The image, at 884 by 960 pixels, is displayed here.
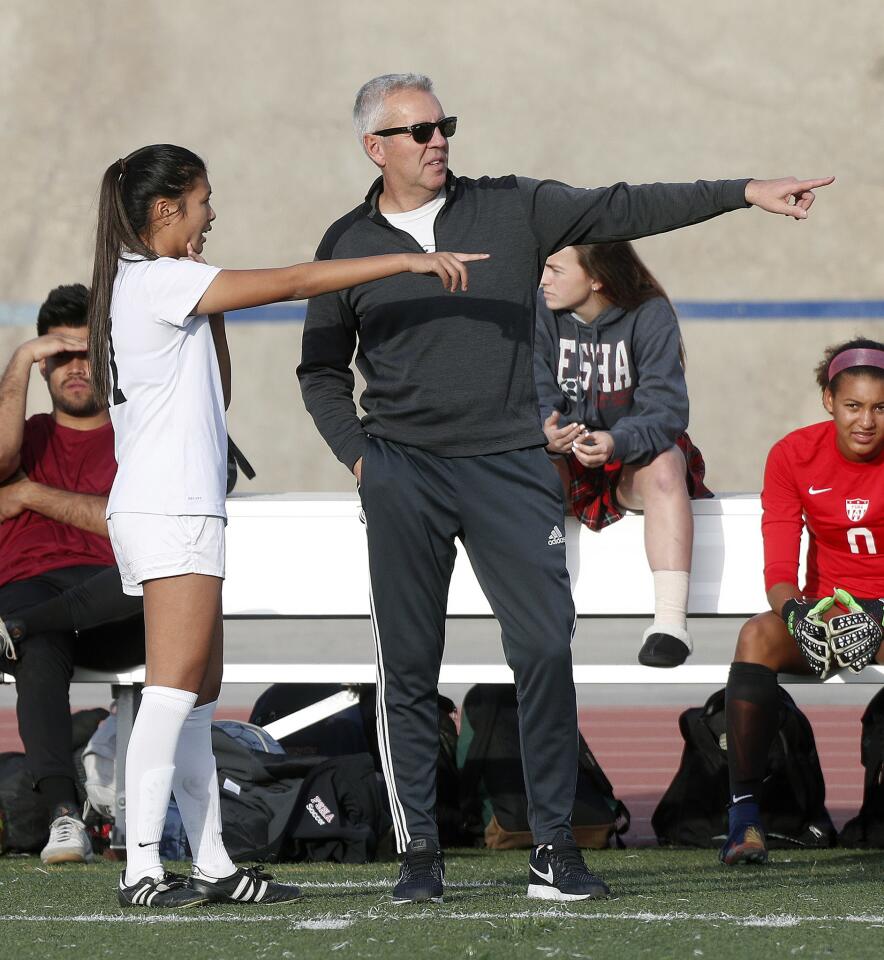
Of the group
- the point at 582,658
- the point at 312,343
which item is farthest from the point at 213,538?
the point at 582,658

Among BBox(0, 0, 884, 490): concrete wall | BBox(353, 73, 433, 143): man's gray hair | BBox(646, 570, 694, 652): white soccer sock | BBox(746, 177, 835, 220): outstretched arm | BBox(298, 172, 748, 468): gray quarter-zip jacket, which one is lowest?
BBox(646, 570, 694, 652): white soccer sock

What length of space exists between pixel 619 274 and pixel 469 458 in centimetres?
152

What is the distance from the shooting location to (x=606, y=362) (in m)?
4.47

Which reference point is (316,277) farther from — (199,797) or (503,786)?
(503,786)

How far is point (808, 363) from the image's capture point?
10.4 meters

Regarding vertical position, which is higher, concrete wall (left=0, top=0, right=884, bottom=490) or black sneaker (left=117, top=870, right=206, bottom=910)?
concrete wall (left=0, top=0, right=884, bottom=490)

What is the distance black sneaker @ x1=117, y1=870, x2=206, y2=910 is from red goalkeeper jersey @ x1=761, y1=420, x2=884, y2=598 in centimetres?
177

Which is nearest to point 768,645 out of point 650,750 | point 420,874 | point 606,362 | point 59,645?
point 606,362

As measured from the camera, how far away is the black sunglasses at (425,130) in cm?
320

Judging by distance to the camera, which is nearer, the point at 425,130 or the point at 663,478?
the point at 425,130

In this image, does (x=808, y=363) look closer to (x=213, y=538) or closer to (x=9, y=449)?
(x=9, y=449)

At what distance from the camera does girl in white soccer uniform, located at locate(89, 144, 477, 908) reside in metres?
2.97

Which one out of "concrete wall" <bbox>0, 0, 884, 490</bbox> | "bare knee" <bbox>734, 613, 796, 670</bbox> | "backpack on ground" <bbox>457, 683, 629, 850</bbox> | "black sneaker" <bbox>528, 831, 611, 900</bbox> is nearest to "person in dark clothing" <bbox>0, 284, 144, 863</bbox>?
"backpack on ground" <bbox>457, 683, 629, 850</bbox>

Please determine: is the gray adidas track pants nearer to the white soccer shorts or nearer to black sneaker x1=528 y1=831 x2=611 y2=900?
black sneaker x1=528 y1=831 x2=611 y2=900
